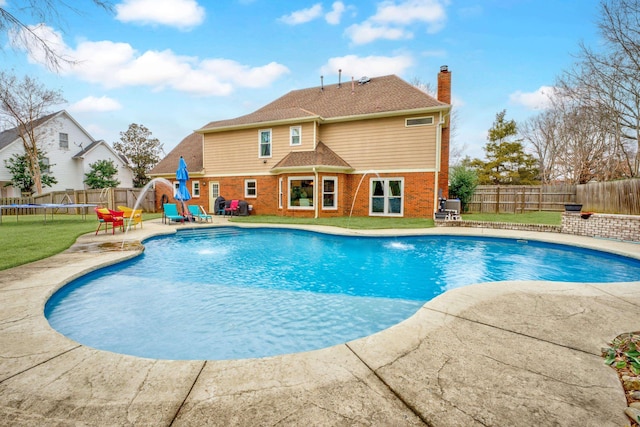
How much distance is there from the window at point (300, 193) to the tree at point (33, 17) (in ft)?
40.0

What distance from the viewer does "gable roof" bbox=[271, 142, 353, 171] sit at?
1545 centimetres

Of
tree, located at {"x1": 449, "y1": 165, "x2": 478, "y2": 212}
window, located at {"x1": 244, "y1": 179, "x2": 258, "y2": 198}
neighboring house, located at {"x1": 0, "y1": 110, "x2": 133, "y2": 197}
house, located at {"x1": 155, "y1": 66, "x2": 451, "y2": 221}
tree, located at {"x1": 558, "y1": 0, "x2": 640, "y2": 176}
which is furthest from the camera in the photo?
neighboring house, located at {"x1": 0, "y1": 110, "x2": 133, "y2": 197}

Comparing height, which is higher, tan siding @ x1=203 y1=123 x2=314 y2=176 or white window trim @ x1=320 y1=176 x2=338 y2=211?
tan siding @ x1=203 y1=123 x2=314 y2=176

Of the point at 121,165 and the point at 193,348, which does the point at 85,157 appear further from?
the point at 193,348

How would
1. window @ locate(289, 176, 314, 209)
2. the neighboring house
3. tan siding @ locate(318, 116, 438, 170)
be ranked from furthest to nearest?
the neighboring house, window @ locate(289, 176, 314, 209), tan siding @ locate(318, 116, 438, 170)

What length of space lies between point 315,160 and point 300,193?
2159mm

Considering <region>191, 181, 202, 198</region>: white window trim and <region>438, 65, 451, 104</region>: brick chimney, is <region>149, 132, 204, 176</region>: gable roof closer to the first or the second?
<region>191, 181, 202, 198</region>: white window trim

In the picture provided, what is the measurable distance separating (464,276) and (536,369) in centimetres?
433

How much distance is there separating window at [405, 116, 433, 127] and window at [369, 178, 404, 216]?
2957 mm

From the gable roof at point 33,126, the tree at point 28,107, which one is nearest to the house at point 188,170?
the tree at point 28,107

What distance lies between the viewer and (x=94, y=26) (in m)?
4.70

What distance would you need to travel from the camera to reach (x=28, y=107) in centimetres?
2273

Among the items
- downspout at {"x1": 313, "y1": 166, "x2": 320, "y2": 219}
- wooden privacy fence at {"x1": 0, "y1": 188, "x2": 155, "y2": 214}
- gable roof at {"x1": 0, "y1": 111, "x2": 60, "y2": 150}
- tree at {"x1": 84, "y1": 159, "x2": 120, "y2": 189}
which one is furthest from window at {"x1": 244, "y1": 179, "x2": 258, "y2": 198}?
gable roof at {"x1": 0, "y1": 111, "x2": 60, "y2": 150}

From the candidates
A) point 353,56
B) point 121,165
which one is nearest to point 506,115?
point 353,56
